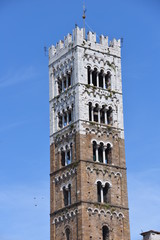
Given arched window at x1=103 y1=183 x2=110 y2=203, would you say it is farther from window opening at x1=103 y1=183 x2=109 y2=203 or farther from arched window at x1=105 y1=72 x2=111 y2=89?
arched window at x1=105 y1=72 x2=111 y2=89

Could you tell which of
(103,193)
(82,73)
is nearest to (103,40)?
(82,73)

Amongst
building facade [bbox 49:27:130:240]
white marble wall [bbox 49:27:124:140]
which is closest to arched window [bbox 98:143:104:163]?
building facade [bbox 49:27:130:240]

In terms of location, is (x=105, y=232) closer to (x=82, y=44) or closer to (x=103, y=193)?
(x=103, y=193)

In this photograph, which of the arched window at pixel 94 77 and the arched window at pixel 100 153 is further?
the arched window at pixel 94 77

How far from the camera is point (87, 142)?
6606cm

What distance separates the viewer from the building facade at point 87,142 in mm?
64062

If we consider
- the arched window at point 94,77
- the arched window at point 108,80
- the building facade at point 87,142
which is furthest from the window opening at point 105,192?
the arched window at point 108,80

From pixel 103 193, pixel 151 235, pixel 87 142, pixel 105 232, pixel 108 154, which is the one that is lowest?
pixel 151 235

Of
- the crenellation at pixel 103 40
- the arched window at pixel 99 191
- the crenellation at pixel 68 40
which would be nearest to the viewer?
the arched window at pixel 99 191

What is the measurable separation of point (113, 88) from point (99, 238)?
603 inches

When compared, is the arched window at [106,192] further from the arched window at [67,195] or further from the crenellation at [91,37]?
the crenellation at [91,37]

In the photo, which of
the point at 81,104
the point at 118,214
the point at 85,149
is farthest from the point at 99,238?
the point at 81,104

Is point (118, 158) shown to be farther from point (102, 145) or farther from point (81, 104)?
point (81, 104)

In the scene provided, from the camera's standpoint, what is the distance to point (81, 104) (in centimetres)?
6712
